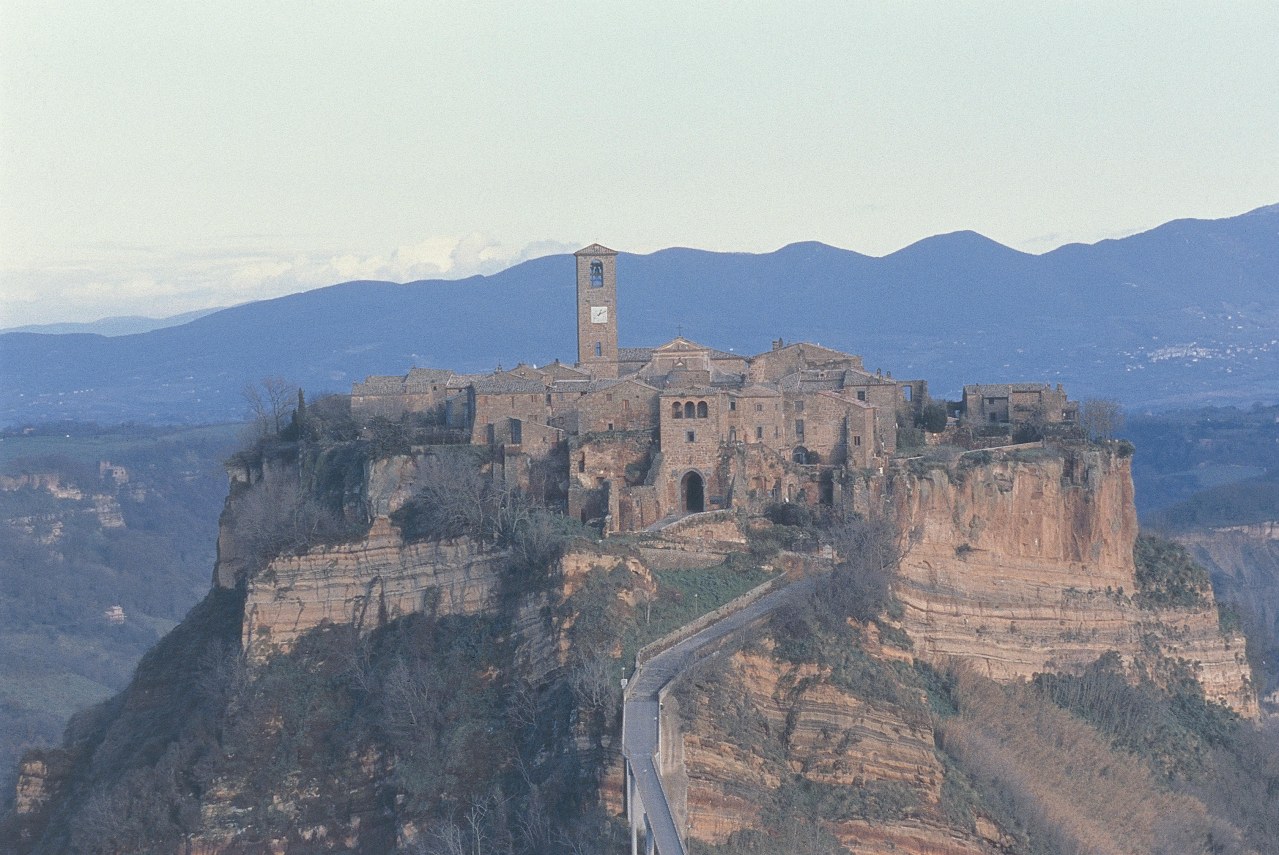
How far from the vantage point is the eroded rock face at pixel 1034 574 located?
2072 inches

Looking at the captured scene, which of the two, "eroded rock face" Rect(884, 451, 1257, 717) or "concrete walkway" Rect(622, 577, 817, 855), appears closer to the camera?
"concrete walkway" Rect(622, 577, 817, 855)

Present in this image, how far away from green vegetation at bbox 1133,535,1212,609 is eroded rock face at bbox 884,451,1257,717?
1.15 feet

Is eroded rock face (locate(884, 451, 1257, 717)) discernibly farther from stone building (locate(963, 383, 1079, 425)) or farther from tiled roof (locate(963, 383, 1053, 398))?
tiled roof (locate(963, 383, 1053, 398))

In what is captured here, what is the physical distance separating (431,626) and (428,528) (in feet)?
9.62

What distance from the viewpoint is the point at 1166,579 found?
58.5 meters

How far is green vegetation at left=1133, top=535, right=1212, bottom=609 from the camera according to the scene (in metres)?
58.0

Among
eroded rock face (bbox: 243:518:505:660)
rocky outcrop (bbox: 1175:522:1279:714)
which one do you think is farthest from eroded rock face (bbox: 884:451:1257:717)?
rocky outcrop (bbox: 1175:522:1279:714)

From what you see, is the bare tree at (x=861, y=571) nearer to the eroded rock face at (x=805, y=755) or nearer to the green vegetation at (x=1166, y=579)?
the eroded rock face at (x=805, y=755)

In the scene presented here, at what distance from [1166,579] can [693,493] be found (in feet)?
53.0

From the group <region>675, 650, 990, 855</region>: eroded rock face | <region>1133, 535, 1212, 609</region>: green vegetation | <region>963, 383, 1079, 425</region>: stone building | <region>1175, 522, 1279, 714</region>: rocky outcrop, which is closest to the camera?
<region>675, 650, 990, 855</region>: eroded rock face

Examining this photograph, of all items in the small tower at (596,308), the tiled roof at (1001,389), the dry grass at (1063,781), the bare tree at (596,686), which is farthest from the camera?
the small tower at (596,308)

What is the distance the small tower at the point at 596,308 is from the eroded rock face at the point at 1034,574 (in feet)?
42.5

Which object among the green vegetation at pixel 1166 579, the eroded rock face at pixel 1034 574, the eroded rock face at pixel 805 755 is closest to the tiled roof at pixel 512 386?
the eroded rock face at pixel 1034 574

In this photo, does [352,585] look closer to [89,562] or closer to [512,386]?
[512,386]
